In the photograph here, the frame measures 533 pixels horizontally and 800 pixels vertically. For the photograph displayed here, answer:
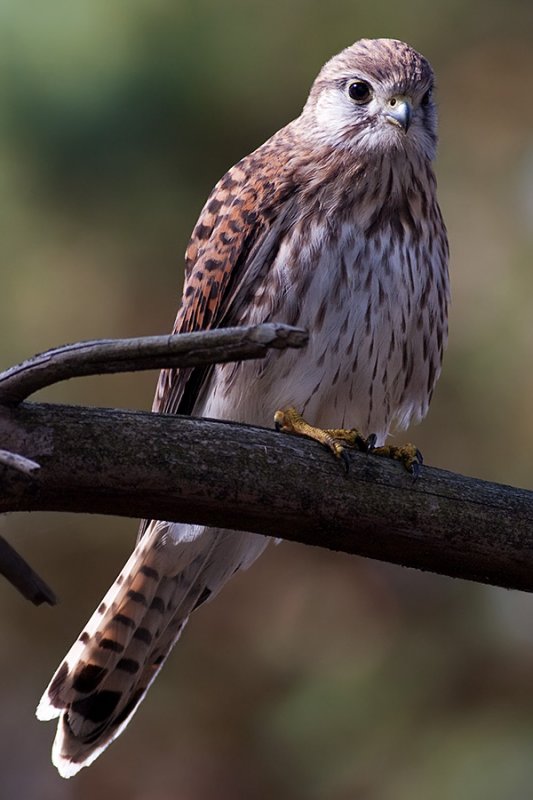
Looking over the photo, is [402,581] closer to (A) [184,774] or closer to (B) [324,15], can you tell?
(A) [184,774]

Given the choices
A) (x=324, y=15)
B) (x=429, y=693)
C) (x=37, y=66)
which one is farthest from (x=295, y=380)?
(x=324, y=15)

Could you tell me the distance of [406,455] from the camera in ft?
10.2

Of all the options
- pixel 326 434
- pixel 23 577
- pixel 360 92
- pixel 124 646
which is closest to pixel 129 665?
pixel 124 646

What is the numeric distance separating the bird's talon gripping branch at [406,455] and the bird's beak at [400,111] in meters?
0.98

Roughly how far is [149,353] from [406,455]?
2.95 feet

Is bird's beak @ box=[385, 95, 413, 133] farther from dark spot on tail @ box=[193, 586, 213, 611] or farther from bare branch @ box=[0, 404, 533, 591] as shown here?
dark spot on tail @ box=[193, 586, 213, 611]

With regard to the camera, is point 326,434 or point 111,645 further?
point 111,645

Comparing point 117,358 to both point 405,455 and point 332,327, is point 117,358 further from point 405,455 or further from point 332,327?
point 332,327

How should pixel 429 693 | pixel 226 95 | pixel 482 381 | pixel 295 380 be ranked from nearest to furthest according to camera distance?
pixel 295 380, pixel 429 693, pixel 482 381, pixel 226 95

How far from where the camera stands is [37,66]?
5078 mm

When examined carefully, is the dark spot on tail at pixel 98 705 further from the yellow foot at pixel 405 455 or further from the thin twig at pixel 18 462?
the thin twig at pixel 18 462

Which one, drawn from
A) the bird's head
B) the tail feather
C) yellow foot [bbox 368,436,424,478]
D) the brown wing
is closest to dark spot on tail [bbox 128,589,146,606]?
the tail feather

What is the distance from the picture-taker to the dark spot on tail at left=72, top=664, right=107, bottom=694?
12.1 ft

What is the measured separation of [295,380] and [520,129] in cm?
226
